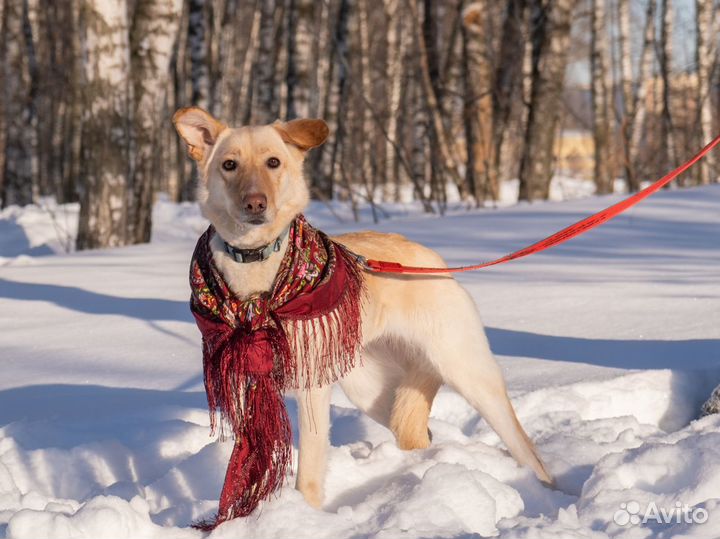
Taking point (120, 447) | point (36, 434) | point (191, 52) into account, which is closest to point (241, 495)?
point (120, 447)

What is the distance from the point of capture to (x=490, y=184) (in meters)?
13.2

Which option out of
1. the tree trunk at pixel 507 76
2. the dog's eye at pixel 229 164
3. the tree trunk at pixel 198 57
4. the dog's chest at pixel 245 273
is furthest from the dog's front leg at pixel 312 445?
the tree trunk at pixel 198 57

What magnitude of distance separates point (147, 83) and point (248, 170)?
266 inches

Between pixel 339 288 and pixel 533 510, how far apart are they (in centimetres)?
105

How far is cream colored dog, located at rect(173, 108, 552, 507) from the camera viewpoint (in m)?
3.01

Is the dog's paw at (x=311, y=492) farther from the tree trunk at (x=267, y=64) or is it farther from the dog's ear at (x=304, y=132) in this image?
the tree trunk at (x=267, y=64)

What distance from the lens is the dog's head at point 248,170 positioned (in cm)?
294

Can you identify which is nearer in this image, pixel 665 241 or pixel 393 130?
pixel 665 241

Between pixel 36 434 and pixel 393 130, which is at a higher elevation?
pixel 393 130

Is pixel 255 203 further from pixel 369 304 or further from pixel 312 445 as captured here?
pixel 312 445

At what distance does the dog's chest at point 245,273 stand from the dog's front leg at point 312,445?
411mm

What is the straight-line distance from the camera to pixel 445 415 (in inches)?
173

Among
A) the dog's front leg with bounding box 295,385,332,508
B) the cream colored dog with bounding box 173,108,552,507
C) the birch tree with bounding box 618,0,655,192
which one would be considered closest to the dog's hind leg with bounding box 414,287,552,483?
the cream colored dog with bounding box 173,108,552,507

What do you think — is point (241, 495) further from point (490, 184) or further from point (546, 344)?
point (490, 184)
